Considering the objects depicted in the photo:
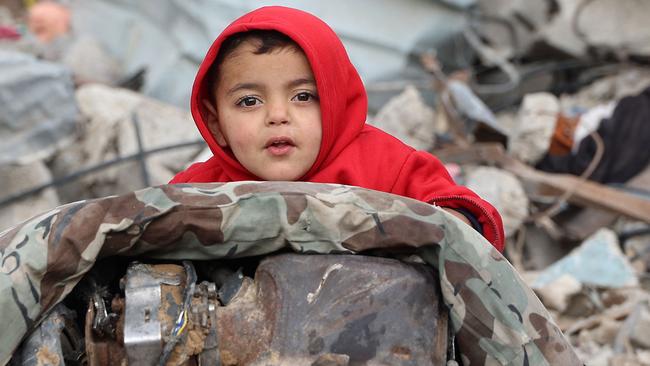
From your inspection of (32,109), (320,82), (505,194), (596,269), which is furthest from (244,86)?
(32,109)

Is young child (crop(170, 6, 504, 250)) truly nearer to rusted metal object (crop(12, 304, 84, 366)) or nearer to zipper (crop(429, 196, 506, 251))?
zipper (crop(429, 196, 506, 251))

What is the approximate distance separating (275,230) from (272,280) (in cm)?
7

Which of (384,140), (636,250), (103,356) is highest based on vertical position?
(384,140)

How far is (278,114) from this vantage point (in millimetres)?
1468

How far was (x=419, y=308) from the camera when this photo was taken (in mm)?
1095

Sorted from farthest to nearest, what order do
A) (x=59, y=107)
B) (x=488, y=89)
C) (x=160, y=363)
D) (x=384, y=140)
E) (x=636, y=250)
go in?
(x=488, y=89)
(x=59, y=107)
(x=636, y=250)
(x=384, y=140)
(x=160, y=363)

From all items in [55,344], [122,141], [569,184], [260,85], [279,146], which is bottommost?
[122,141]

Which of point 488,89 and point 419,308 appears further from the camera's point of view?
point 488,89

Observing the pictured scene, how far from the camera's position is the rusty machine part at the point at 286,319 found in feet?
3.47

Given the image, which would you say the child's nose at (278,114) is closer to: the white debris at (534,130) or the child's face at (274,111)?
the child's face at (274,111)

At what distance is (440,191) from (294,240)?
39cm

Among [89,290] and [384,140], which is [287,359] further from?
[384,140]

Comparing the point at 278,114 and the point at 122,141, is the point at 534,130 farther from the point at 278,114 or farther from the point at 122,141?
the point at 278,114

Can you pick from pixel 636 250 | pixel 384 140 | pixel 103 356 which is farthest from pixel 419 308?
pixel 636 250
